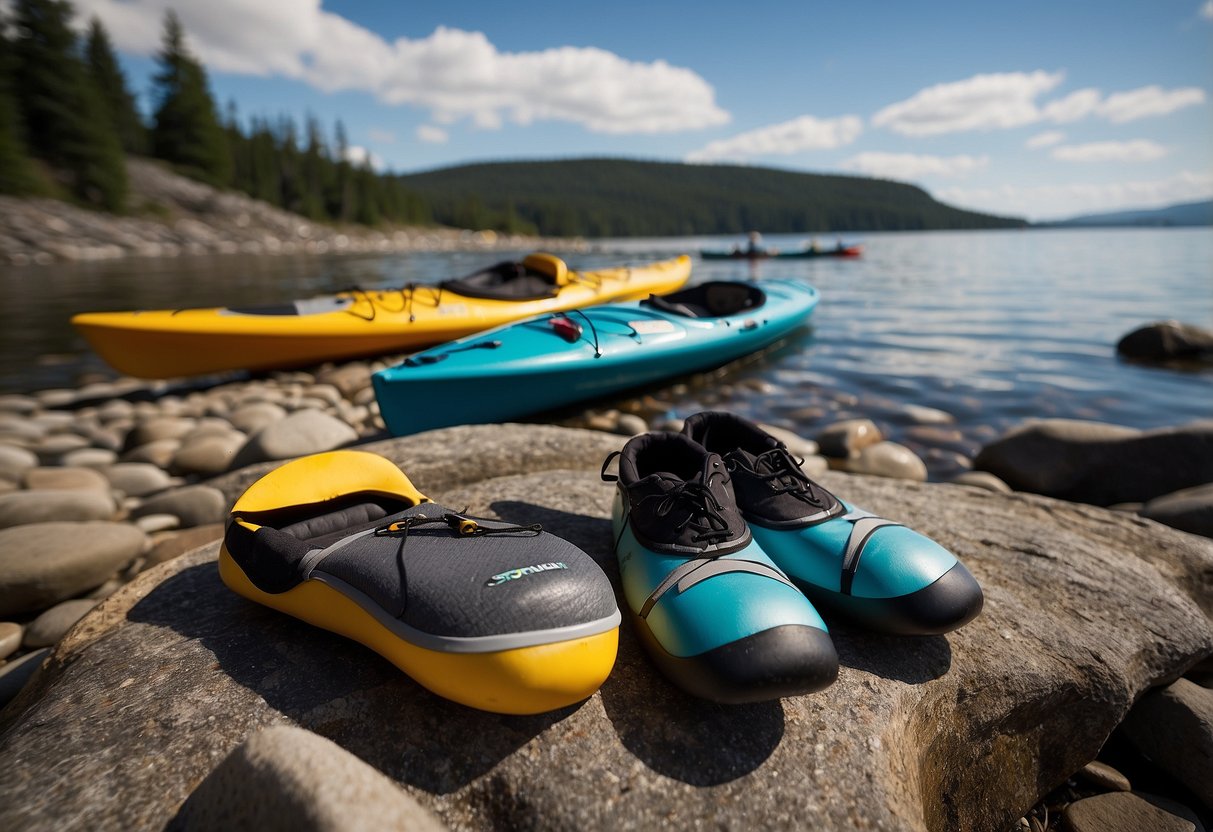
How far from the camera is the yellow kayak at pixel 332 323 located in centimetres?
670

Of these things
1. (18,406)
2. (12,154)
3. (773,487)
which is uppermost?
(12,154)

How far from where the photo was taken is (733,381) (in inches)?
315

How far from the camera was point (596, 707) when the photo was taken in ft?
5.49

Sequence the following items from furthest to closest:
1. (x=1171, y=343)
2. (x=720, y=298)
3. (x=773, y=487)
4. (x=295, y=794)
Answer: (x=1171, y=343) → (x=720, y=298) → (x=773, y=487) → (x=295, y=794)

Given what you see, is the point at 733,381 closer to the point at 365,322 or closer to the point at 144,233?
the point at 365,322

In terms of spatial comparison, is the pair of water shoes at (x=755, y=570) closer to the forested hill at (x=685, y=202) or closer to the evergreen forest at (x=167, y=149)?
the evergreen forest at (x=167, y=149)

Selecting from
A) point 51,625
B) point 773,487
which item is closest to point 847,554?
point 773,487

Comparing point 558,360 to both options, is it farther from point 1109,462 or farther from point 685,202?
point 685,202

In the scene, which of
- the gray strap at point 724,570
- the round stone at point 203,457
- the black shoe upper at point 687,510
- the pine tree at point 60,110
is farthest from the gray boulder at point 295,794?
the pine tree at point 60,110

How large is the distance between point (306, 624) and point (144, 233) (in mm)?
46192

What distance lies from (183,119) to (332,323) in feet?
203

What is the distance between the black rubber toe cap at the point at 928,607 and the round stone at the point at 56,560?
3.50 metres

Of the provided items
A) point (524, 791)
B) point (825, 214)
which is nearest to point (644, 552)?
point (524, 791)

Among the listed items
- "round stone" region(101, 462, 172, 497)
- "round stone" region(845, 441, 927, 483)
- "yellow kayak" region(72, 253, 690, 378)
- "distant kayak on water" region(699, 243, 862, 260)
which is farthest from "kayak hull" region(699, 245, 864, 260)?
"round stone" region(101, 462, 172, 497)
